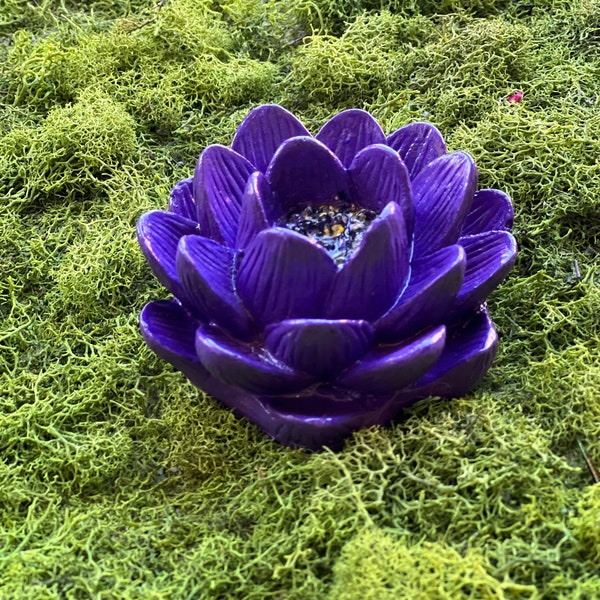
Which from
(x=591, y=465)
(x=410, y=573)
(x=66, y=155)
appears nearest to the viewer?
(x=410, y=573)

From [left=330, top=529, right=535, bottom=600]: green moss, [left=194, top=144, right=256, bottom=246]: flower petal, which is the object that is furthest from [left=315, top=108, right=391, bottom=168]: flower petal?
[left=330, top=529, right=535, bottom=600]: green moss

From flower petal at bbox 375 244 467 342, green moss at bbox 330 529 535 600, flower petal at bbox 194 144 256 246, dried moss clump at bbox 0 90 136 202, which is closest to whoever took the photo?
green moss at bbox 330 529 535 600

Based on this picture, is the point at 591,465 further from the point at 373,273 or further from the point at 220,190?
the point at 220,190

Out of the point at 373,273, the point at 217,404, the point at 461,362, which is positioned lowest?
the point at 217,404

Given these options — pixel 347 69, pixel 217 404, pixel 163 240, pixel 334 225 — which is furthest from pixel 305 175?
pixel 347 69

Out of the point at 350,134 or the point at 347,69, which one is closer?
the point at 350,134

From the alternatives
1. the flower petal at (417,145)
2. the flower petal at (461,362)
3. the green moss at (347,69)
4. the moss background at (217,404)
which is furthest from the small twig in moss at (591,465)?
the green moss at (347,69)

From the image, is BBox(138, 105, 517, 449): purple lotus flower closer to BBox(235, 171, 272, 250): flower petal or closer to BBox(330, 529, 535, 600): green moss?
BBox(235, 171, 272, 250): flower petal

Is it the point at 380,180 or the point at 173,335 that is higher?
the point at 380,180
